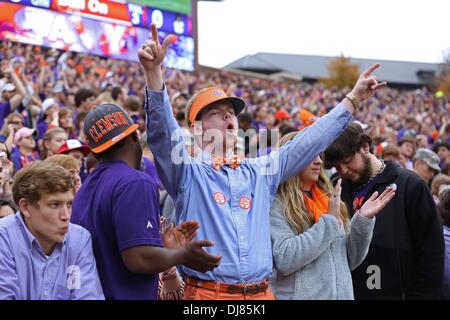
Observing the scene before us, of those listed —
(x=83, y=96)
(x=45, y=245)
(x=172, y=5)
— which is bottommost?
(x=45, y=245)

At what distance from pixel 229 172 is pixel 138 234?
805 millimetres

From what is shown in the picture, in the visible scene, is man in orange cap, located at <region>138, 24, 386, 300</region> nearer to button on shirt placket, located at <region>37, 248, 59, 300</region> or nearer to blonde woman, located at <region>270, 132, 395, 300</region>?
blonde woman, located at <region>270, 132, 395, 300</region>

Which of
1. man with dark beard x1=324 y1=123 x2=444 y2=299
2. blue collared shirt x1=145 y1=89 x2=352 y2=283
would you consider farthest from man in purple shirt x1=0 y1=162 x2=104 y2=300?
man with dark beard x1=324 y1=123 x2=444 y2=299

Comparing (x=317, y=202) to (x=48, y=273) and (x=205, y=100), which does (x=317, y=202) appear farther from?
(x=48, y=273)

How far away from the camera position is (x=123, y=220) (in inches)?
127

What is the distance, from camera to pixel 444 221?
520 centimetres

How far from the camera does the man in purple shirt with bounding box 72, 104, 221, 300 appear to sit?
322cm

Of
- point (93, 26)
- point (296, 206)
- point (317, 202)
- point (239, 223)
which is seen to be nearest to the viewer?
point (239, 223)

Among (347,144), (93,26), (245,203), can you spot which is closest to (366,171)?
(347,144)

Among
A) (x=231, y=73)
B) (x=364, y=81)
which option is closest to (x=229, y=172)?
(x=364, y=81)

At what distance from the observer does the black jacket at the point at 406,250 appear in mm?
4352

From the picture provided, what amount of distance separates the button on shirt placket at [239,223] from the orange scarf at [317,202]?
0.54 m

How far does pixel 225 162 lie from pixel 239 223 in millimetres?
384

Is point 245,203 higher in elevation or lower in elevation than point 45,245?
higher
